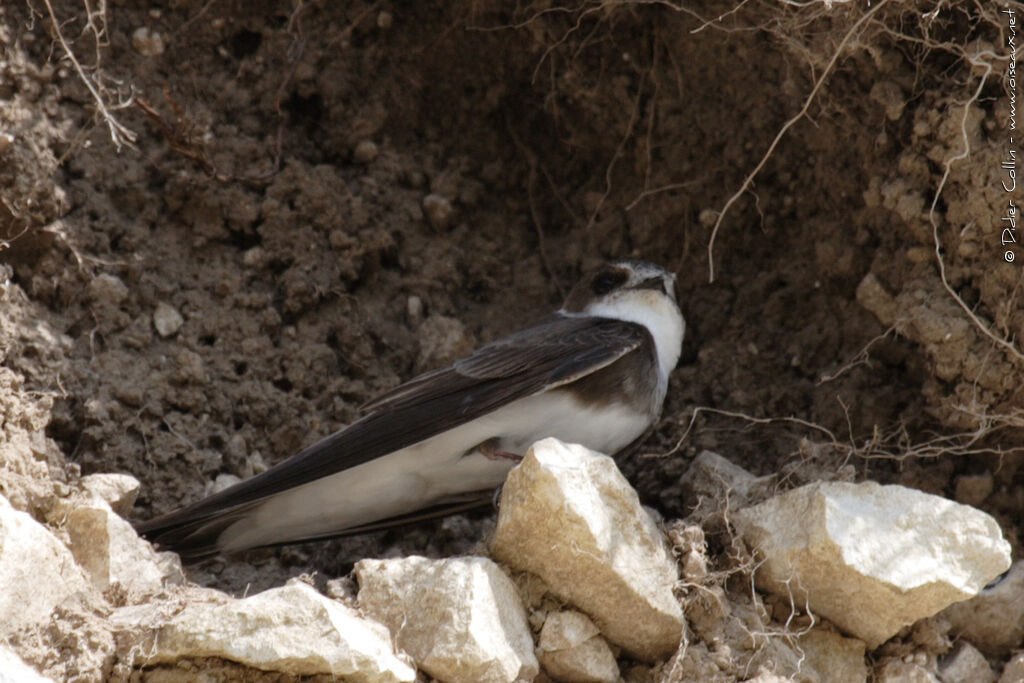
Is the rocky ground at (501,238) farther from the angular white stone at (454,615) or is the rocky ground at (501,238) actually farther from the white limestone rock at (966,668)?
the angular white stone at (454,615)

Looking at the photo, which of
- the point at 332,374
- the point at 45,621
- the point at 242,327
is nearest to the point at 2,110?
the point at 242,327

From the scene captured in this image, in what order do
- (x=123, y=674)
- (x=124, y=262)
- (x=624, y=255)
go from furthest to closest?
(x=624, y=255) < (x=124, y=262) < (x=123, y=674)

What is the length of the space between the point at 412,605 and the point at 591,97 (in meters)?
2.38

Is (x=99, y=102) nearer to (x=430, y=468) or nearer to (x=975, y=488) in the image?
(x=430, y=468)

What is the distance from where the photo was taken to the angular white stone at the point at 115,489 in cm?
327

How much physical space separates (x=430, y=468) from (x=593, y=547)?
39.4 inches

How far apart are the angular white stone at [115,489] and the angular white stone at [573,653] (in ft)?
4.16

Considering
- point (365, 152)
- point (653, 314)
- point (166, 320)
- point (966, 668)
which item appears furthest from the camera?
point (365, 152)

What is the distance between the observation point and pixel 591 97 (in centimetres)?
450

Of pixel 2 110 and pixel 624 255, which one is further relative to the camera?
pixel 624 255

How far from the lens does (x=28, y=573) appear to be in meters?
2.54

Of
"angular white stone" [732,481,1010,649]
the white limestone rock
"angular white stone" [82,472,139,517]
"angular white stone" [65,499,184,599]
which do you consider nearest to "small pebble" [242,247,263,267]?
"angular white stone" [82,472,139,517]

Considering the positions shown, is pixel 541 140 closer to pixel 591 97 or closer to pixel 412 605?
pixel 591 97

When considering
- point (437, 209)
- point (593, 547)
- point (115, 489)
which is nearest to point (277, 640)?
point (593, 547)
